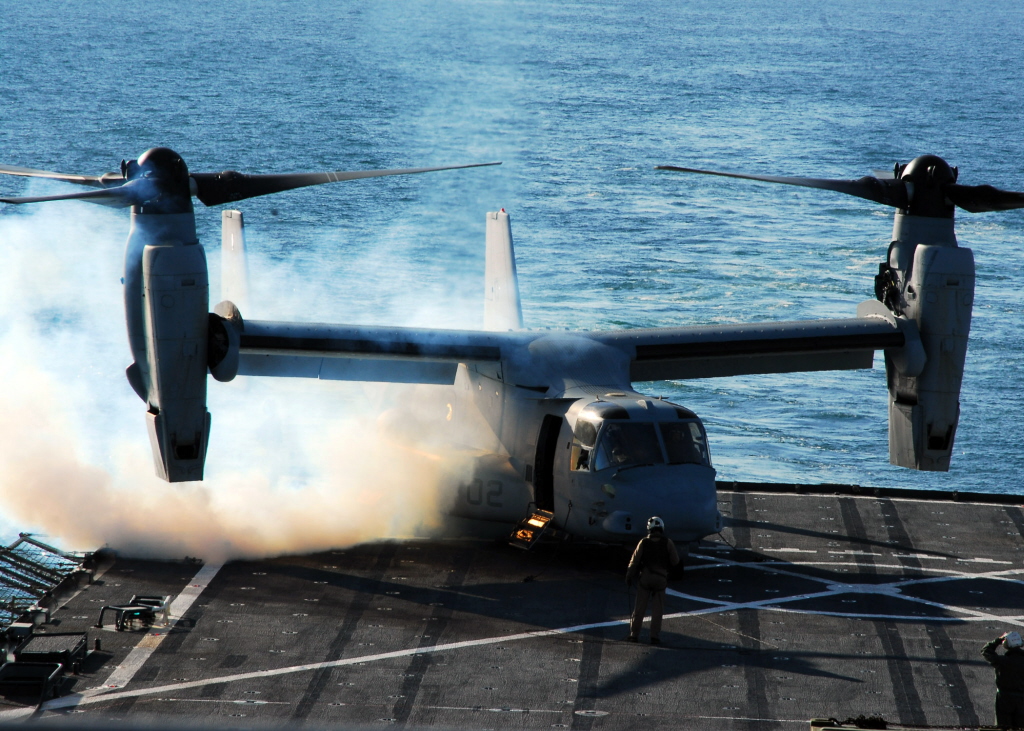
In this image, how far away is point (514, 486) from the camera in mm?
20312

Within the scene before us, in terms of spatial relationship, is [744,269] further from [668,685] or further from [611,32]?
[611,32]

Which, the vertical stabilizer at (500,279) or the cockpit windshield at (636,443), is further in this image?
the vertical stabilizer at (500,279)

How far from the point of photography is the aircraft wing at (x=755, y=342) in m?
21.2

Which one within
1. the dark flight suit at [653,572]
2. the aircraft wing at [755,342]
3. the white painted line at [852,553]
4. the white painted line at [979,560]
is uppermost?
the aircraft wing at [755,342]

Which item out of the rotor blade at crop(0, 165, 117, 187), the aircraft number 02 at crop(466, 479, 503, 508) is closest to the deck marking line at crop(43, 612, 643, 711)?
the aircraft number 02 at crop(466, 479, 503, 508)

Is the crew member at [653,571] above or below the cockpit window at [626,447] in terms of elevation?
below

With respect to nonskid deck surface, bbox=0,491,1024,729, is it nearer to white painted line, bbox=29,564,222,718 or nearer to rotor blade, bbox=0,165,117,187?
white painted line, bbox=29,564,222,718

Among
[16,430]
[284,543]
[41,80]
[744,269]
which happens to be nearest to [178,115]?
[41,80]

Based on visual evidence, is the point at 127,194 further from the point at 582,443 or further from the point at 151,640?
the point at 582,443

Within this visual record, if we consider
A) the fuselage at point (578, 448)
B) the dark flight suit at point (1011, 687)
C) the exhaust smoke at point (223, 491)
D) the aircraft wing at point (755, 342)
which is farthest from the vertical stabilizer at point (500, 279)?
the dark flight suit at point (1011, 687)

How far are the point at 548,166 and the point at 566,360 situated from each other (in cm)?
6308

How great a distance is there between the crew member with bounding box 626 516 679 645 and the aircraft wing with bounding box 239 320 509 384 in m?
5.83

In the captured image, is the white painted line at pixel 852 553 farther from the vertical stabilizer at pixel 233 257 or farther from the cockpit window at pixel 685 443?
the vertical stabilizer at pixel 233 257

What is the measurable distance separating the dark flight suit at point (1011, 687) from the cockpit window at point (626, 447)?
6.66 metres
